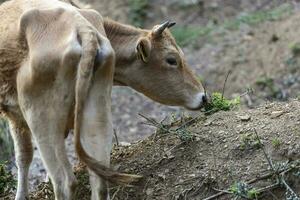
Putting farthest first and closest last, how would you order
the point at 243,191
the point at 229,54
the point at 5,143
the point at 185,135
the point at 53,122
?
the point at 229,54 → the point at 5,143 → the point at 185,135 → the point at 53,122 → the point at 243,191

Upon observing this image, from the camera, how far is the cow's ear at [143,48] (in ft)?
28.8

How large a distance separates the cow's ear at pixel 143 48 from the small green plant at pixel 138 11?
28.0ft

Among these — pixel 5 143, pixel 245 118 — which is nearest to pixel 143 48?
pixel 245 118

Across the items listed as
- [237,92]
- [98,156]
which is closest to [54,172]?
[98,156]

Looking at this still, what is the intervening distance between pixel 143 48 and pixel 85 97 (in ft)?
5.84

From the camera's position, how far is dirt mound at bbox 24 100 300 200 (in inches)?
290

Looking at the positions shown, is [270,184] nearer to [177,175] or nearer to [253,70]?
[177,175]

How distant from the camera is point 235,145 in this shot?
7875 millimetres

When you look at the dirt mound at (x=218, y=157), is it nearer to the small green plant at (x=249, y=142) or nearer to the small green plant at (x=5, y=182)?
the small green plant at (x=249, y=142)

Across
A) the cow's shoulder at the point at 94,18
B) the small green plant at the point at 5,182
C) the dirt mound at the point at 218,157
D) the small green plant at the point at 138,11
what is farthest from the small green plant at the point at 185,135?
the small green plant at the point at 138,11

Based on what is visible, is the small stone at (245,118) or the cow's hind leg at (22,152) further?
the cow's hind leg at (22,152)

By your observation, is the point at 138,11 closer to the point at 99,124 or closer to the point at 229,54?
the point at 229,54

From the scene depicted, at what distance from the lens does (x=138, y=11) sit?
1780 cm

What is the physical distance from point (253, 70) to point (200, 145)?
22.5 ft
